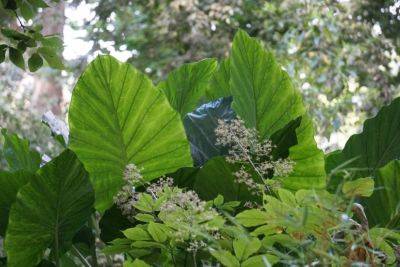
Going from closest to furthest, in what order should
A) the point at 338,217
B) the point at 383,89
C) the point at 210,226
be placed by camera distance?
1. the point at 338,217
2. the point at 210,226
3. the point at 383,89

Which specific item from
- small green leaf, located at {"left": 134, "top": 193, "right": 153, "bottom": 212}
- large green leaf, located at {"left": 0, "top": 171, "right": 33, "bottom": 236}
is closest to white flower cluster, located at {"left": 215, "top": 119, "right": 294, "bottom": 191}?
small green leaf, located at {"left": 134, "top": 193, "right": 153, "bottom": 212}

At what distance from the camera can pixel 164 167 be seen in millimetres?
1210

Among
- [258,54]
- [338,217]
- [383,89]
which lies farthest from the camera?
[383,89]

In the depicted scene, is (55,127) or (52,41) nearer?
(52,41)

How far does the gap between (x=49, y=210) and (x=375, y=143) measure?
26.1 inches

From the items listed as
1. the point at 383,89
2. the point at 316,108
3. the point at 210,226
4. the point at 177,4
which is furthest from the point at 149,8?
the point at 210,226

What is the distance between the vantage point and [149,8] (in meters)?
6.38

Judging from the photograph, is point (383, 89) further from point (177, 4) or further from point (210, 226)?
point (210, 226)

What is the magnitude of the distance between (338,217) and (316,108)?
5.10 metres

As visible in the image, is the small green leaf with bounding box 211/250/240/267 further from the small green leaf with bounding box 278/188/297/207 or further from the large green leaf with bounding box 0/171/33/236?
the large green leaf with bounding box 0/171/33/236

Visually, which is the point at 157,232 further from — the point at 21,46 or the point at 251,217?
the point at 21,46

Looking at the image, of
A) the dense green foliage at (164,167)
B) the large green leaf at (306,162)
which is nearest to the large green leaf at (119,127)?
the dense green foliage at (164,167)

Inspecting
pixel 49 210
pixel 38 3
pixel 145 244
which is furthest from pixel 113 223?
pixel 38 3

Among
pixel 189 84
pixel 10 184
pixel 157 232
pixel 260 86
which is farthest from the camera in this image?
pixel 189 84
